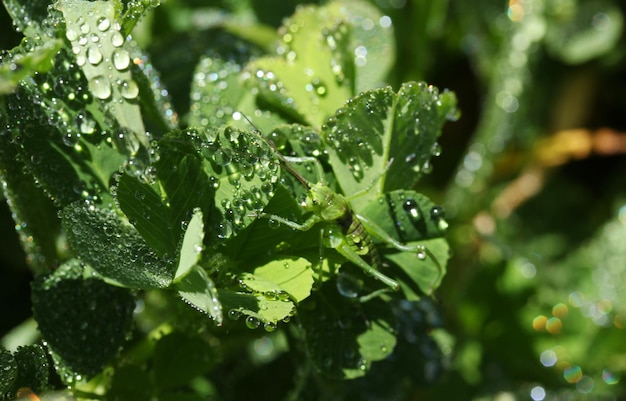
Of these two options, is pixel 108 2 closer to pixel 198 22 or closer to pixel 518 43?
pixel 198 22

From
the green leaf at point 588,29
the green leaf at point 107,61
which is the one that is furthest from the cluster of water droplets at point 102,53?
the green leaf at point 588,29

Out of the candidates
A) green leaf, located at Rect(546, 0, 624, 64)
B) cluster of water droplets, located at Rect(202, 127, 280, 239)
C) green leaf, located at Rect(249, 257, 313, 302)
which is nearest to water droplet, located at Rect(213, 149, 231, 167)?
cluster of water droplets, located at Rect(202, 127, 280, 239)

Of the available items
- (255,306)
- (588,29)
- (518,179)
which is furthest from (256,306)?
(588,29)

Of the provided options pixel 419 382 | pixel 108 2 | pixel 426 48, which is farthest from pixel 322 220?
pixel 426 48

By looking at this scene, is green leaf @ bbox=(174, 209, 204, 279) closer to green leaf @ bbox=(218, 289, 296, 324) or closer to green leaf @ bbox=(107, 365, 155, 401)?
green leaf @ bbox=(218, 289, 296, 324)

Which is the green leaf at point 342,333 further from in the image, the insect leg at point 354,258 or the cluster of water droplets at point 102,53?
the cluster of water droplets at point 102,53

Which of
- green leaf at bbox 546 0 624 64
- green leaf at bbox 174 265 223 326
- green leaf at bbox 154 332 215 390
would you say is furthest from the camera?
green leaf at bbox 546 0 624 64

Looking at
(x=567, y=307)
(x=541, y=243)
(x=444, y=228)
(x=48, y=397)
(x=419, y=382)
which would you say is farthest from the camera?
(x=541, y=243)
